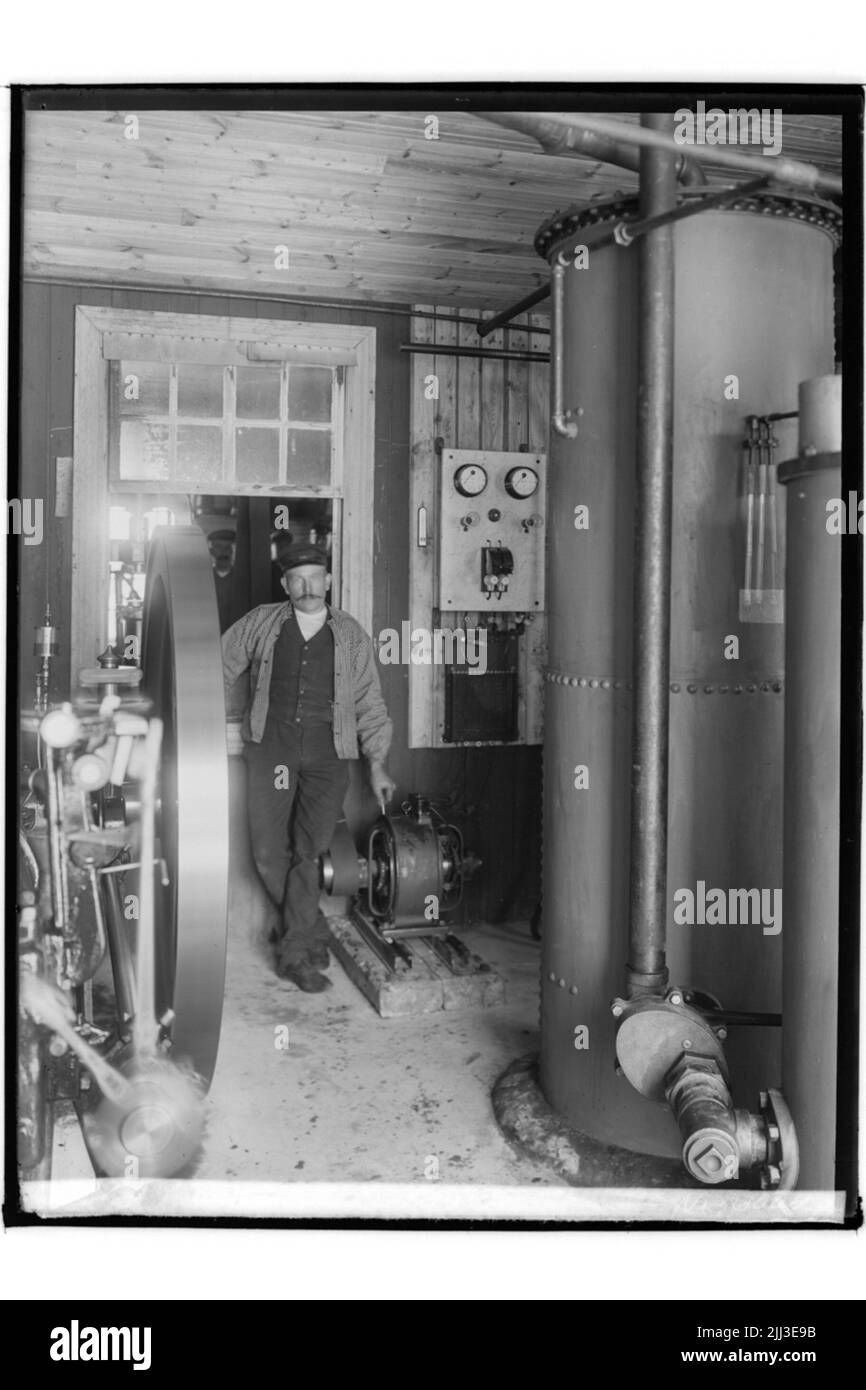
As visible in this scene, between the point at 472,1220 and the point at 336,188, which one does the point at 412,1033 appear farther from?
the point at 336,188

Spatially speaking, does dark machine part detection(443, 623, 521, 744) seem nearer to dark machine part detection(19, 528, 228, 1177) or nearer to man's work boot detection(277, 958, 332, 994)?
man's work boot detection(277, 958, 332, 994)

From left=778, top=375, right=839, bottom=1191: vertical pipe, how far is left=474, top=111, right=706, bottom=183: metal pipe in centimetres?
74

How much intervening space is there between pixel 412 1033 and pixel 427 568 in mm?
2128

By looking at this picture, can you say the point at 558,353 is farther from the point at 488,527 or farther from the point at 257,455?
the point at 257,455

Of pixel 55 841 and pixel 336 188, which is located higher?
pixel 336 188

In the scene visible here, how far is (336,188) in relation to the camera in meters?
3.67

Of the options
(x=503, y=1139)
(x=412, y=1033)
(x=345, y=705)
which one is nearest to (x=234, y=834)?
(x=345, y=705)

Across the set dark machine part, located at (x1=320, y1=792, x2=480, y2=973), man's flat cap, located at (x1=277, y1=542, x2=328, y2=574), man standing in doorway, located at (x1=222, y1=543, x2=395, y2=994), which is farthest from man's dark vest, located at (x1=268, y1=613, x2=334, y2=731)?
dark machine part, located at (x1=320, y1=792, x2=480, y2=973)

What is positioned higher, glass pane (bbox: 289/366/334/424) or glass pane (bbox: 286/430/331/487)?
glass pane (bbox: 289/366/334/424)

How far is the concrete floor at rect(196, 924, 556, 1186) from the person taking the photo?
307cm

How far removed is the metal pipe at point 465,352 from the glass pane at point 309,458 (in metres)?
0.54

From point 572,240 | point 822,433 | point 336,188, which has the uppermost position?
point 336,188

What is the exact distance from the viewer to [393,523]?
5.12 meters

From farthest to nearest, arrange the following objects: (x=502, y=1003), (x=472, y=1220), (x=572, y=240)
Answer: (x=502, y=1003) → (x=572, y=240) → (x=472, y=1220)
